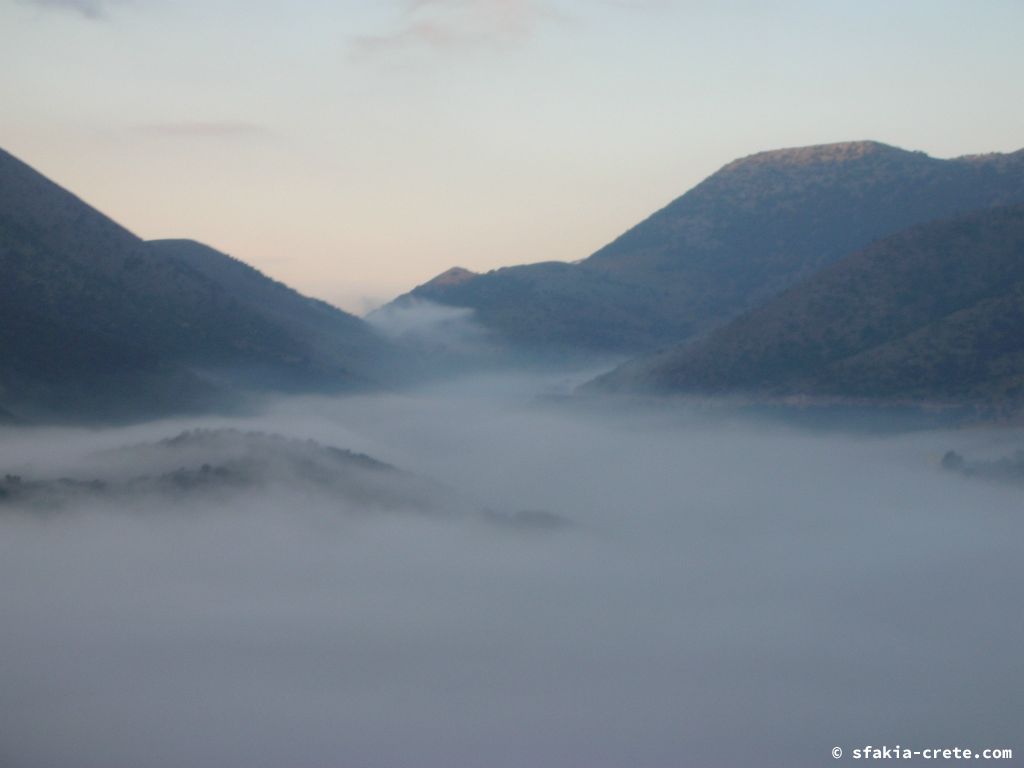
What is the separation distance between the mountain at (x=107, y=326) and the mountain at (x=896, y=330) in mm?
42562

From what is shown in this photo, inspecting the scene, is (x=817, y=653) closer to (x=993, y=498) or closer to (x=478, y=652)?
(x=478, y=652)

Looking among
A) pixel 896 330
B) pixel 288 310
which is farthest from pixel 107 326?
pixel 896 330

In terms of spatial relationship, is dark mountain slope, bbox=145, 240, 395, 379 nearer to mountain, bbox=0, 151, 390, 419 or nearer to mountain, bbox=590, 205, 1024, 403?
Answer: mountain, bbox=0, 151, 390, 419

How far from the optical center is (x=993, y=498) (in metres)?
105

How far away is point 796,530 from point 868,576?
15.4 metres

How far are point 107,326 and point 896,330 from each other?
66.4m

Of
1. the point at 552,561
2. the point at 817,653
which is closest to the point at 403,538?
the point at 552,561

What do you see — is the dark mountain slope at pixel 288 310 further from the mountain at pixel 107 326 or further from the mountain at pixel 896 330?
the mountain at pixel 896 330

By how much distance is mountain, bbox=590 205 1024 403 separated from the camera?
11312 cm

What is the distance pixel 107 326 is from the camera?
117625 millimetres

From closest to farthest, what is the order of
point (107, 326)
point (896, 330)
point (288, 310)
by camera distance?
point (107, 326) < point (896, 330) < point (288, 310)

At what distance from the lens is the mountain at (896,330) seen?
113 metres

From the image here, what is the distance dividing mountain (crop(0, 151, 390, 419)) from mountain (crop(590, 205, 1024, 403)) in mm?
42562

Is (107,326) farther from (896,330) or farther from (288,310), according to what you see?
(896,330)
